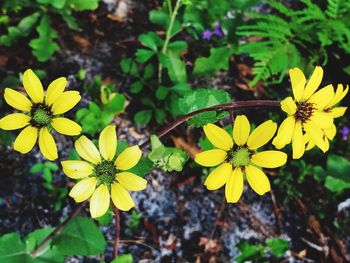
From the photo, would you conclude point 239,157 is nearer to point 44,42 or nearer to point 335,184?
point 335,184

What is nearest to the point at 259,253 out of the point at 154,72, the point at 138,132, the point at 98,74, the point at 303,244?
the point at 303,244

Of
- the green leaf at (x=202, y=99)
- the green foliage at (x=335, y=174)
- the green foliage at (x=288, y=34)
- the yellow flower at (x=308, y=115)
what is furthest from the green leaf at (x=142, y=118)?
the yellow flower at (x=308, y=115)

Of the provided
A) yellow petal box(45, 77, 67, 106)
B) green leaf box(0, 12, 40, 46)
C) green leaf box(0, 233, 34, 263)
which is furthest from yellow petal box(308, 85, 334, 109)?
green leaf box(0, 12, 40, 46)

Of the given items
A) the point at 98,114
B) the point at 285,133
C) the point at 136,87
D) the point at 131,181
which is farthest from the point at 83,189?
the point at 136,87

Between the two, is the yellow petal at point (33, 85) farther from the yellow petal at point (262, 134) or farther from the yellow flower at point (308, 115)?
the yellow flower at point (308, 115)

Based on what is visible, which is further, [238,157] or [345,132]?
[345,132]

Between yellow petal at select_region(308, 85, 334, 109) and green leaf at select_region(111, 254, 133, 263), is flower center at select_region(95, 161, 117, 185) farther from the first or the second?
yellow petal at select_region(308, 85, 334, 109)
